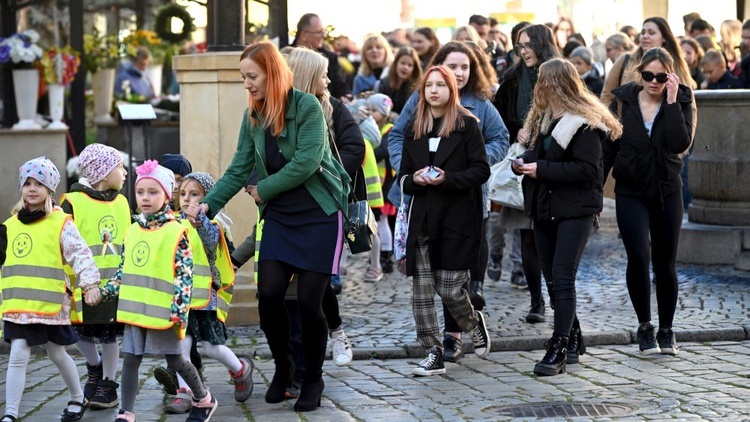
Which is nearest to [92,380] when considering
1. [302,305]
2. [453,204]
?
[302,305]

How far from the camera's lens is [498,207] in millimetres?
11102

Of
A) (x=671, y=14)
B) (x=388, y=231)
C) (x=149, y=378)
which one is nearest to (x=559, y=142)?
(x=149, y=378)

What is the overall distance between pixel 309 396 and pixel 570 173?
2048 mm

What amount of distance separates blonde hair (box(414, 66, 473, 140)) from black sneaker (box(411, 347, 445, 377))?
4.02 ft

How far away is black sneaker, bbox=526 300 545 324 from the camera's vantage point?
32.8 ft

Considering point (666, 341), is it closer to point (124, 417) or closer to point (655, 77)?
point (655, 77)

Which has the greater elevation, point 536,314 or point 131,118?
point 131,118

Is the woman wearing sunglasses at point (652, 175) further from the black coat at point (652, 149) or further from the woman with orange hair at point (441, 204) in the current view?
the woman with orange hair at point (441, 204)

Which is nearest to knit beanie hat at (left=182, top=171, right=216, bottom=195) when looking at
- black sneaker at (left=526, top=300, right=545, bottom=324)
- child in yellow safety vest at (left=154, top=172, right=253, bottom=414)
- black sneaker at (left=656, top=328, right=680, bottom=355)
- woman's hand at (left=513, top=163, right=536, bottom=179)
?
child in yellow safety vest at (left=154, top=172, right=253, bottom=414)

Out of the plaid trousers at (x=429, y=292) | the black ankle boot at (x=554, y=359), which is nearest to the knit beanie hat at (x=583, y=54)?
the plaid trousers at (x=429, y=292)

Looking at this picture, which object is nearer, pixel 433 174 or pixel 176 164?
pixel 176 164

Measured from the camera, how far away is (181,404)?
295 inches

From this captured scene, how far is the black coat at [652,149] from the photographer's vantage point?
Answer: 874 centimetres

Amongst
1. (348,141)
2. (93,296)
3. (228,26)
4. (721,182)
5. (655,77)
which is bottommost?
(721,182)
